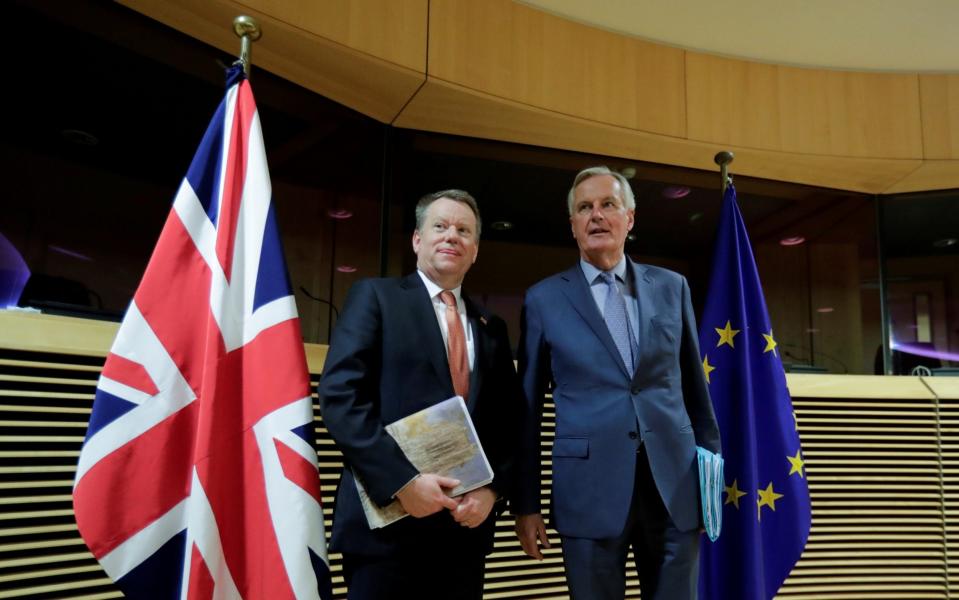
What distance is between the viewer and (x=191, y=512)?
1.56 m

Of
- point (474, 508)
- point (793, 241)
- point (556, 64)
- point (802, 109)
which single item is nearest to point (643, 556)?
point (474, 508)

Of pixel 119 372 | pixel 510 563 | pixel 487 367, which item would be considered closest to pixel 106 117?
pixel 119 372

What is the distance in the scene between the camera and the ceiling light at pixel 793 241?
420 centimetres

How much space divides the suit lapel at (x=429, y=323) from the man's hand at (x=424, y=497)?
0.80ft

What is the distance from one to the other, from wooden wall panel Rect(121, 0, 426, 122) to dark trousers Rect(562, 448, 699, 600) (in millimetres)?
1922

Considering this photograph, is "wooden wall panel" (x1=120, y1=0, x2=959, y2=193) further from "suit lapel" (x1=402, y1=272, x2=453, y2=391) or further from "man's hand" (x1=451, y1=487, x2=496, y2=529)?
"man's hand" (x1=451, y1=487, x2=496, y2=529)

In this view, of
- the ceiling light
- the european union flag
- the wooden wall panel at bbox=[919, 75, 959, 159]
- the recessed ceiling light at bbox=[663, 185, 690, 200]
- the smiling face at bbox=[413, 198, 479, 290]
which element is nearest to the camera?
the smiling face at bbox=[413, 198, 479, 290]

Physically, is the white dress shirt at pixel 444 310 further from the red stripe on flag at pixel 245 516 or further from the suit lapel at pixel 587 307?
the red stripe on flag at pixel 245 516

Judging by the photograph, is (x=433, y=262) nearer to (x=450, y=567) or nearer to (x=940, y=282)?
(x=450, y=567)

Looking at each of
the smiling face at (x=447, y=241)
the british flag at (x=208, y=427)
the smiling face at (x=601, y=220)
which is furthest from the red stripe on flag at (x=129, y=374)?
the smiling face at (x=601, y=220)

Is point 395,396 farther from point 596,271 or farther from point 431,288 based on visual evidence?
point 596,271

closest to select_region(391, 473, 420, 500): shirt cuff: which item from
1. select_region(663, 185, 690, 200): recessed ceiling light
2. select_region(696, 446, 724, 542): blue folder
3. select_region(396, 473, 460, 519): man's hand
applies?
select_region(396, 473, 460, 519): man's hand

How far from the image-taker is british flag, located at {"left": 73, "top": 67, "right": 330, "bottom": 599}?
1.52m

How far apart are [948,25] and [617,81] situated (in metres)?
1.60
